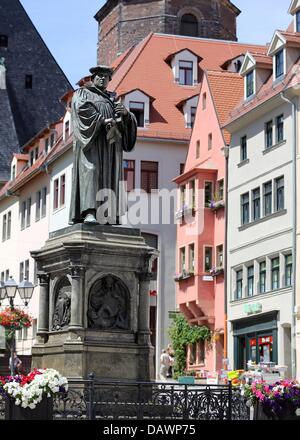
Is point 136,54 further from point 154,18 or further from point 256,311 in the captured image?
point 256,311

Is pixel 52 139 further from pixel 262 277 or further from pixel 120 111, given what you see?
pixel 120 111

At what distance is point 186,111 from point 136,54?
5.70 metres

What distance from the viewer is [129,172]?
5638 centimetres

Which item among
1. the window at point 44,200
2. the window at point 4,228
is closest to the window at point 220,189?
the window at point 44,200

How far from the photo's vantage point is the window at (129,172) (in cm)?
5590

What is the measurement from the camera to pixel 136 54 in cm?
6262

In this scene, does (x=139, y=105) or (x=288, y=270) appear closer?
(x=288, y=270)

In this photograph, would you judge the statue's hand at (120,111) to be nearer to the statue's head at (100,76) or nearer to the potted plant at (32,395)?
the statue's head at (100,76)

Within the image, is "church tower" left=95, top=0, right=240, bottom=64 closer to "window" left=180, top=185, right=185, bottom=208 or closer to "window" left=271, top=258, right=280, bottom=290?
"window" left=180, top=185, right=185, bottom=208

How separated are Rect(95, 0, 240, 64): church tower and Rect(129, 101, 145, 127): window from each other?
20.2m

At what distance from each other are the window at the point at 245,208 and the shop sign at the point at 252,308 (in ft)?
11.7

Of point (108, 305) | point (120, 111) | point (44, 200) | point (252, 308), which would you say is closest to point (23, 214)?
point (44, 200)

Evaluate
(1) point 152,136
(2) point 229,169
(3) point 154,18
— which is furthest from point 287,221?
(3) point 154,18

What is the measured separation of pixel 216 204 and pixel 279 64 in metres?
7.10
